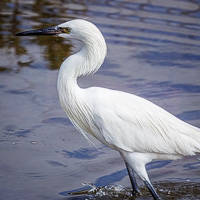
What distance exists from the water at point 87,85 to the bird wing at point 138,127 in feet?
2.07

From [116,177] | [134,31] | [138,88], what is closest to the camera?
[116,177]

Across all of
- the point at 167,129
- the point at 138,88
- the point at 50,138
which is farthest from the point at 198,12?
the point at 167,129

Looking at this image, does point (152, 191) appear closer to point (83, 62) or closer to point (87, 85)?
point (83, 62)

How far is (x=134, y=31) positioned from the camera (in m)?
11.2

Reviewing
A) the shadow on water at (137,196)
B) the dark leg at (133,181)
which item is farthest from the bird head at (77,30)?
the shadow on water at (137,196)

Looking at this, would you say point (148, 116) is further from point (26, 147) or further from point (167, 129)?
point (26, 147)

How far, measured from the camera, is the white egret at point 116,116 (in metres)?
5.10

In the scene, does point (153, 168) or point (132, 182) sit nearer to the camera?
point (132, 182)

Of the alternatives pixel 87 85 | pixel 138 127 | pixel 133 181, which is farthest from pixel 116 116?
pixel 87 85

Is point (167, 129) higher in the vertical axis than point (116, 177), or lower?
higher

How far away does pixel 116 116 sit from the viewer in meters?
5.20

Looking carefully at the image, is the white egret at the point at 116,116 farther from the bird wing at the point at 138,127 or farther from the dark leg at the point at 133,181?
the dark leg at the point at 133,181

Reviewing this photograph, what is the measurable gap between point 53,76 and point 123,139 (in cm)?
363

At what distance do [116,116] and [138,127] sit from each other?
26cm
